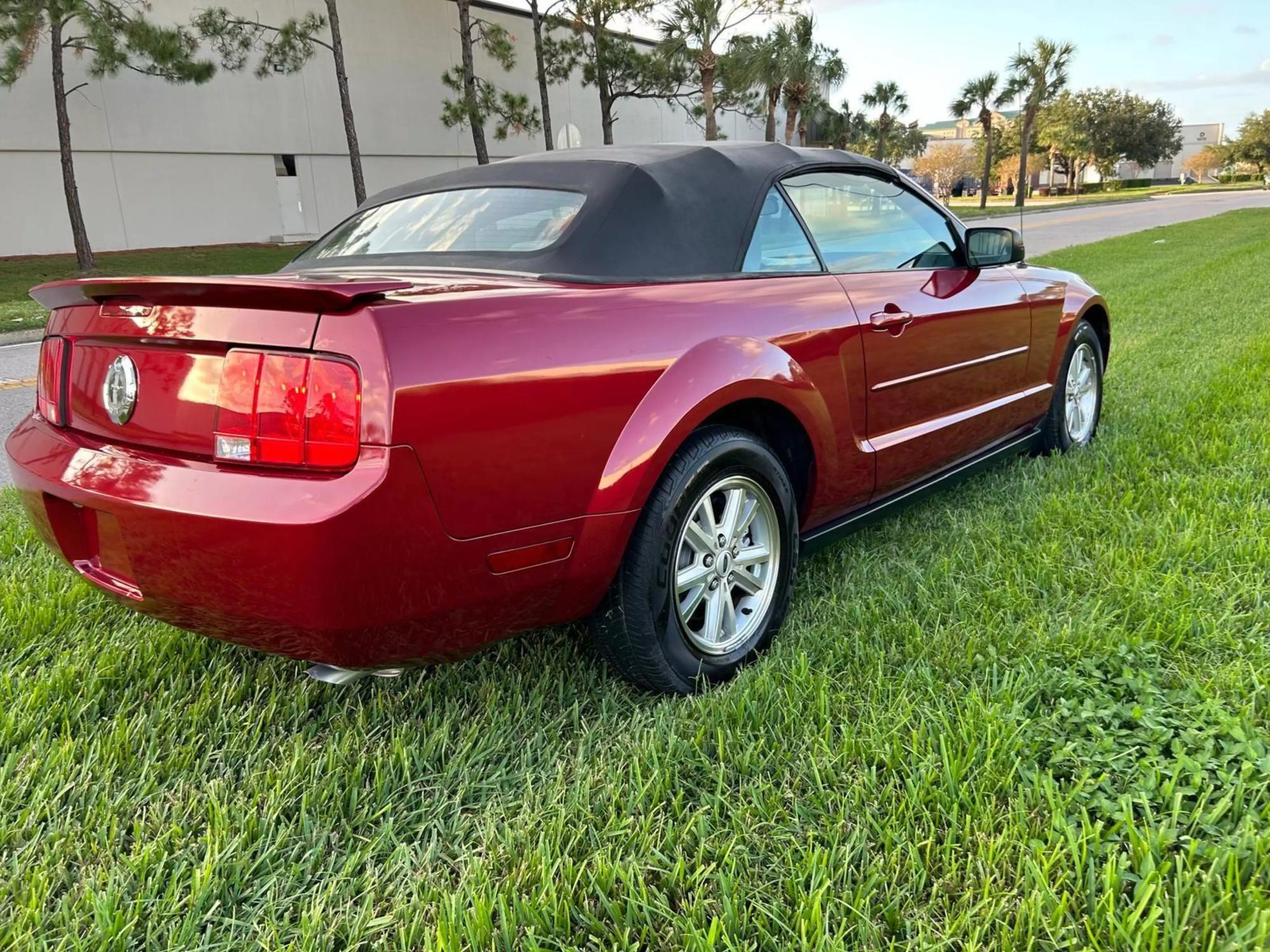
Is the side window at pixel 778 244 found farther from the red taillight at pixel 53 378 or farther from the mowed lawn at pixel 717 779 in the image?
the red taillight at pixel 53 378

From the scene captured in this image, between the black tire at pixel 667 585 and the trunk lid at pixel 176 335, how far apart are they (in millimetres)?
808

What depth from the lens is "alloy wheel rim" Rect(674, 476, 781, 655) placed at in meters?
2.34

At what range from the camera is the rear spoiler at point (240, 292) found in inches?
67.0

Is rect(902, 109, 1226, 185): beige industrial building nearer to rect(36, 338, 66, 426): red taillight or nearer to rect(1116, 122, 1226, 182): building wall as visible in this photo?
rect(1116, 122, 1226, 182): building wall

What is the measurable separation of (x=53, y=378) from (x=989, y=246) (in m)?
3.26

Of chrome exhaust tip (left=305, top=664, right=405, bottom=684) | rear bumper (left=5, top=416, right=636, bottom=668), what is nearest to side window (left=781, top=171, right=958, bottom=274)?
rear bumper (left=5, top=416, right=636, bottom=668)

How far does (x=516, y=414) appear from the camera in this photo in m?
1.85

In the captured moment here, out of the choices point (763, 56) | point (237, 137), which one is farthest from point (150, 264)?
point (763, 56)

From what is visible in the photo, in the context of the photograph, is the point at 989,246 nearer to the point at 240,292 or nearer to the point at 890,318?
the point at 890,318

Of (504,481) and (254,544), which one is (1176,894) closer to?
(504,481)

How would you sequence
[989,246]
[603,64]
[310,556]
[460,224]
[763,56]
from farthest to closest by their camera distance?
1. [763,56]
2. [603,64]
3. [989,246]
4. [460,224]
5. [310,556]

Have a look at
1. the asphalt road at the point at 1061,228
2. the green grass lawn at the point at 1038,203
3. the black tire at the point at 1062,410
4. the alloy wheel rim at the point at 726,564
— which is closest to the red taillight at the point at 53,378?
the alloy wheel rim at the point at 726,564

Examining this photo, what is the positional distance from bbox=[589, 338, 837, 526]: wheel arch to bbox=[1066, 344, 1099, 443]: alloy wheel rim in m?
2.14

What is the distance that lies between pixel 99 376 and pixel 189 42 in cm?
2185
